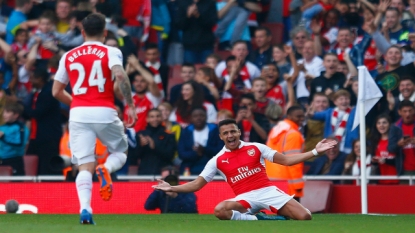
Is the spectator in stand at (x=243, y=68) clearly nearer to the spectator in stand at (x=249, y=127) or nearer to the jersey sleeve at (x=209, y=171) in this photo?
the spectator in stand at (x=249, y=127)

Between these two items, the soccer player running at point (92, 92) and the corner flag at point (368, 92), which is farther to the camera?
Answer: the corner flag at point (368, 92)

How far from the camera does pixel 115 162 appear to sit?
10.2 metres

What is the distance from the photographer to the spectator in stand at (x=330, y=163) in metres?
16.0

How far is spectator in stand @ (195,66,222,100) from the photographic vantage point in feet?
57.8

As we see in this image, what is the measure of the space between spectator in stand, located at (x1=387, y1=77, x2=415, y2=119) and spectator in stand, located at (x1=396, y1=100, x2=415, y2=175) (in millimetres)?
456

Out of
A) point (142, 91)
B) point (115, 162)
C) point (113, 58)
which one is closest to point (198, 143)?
point (142, 91)

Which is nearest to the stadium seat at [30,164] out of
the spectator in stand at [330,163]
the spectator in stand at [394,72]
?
the spectator in stand at [330,163]

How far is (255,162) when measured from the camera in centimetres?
1186

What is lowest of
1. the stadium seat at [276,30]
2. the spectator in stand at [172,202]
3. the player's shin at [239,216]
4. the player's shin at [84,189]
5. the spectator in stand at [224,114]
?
the spectator in stand at [172,202]

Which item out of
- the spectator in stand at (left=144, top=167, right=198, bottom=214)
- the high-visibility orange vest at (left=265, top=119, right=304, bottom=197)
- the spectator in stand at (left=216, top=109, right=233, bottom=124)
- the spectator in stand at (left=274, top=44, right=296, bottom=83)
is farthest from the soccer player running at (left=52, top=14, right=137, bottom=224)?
the spectator in stand at (left=274, top=44, right=296, bottom=83)

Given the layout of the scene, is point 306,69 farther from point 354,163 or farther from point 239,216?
point 239,216

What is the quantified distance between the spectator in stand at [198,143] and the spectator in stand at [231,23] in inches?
146

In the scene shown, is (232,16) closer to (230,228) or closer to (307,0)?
(307,0)

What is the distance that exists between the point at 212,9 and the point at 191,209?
237 inches
